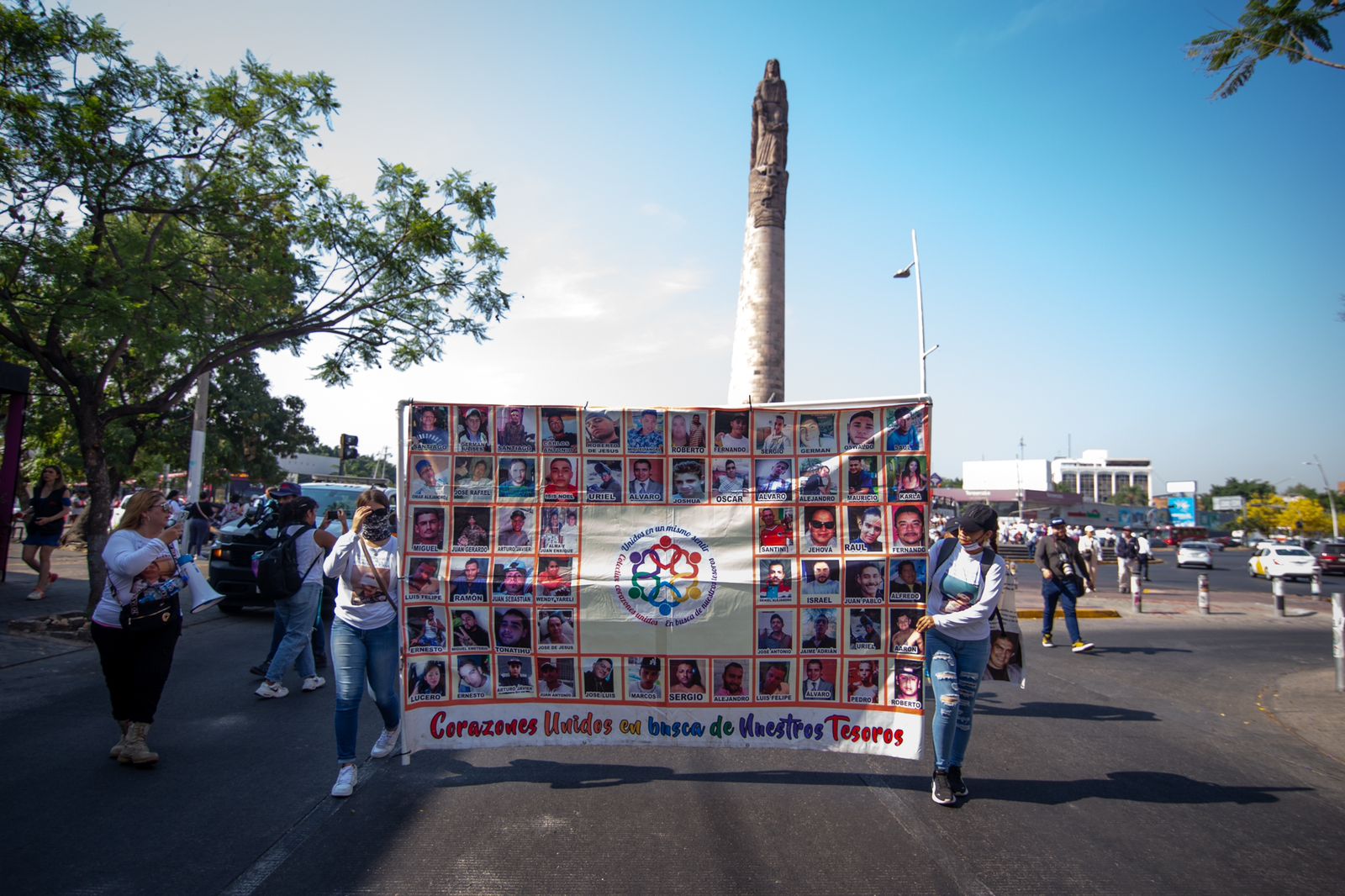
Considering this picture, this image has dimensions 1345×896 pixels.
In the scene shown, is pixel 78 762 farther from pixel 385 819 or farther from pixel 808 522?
pixel 808 522

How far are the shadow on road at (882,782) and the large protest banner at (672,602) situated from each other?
0.32 meters

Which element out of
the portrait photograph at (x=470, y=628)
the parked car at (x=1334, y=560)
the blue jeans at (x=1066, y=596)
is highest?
the portrait photograph at (x=470, y=628)

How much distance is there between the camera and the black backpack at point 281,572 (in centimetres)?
691

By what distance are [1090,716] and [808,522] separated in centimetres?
434

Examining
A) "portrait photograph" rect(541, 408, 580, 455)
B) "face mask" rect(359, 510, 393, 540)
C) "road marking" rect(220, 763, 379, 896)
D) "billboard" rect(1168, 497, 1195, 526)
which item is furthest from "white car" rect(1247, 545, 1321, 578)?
"billboard" rect(1168, 497, 1195, 526)

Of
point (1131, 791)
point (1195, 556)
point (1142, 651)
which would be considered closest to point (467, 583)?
point (1131, 791)

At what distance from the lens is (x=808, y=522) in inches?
198

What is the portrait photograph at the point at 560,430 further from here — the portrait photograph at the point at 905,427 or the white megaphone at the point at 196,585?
the white megaphone at the point at 196,585

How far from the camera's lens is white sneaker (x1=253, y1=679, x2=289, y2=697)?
695 centimetres

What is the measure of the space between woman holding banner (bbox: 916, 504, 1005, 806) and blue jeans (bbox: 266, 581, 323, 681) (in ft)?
18.1

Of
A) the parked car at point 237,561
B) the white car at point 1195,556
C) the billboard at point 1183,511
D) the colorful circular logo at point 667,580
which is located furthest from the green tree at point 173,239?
the billboard at point 1183,511

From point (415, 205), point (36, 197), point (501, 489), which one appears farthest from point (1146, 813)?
point (36, 197)

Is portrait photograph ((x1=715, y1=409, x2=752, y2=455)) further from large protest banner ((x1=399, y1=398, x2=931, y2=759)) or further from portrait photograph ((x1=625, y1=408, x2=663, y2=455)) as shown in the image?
portrait photograph ((x1=625, y1=408, x2=663, y2=455))

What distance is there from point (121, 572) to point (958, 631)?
5.46 metres
